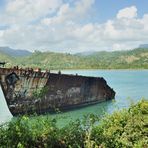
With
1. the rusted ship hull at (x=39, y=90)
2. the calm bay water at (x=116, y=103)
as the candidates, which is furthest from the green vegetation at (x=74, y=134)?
the rusted ship hull at (x=39, y=90)

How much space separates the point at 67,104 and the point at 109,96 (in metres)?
11.0

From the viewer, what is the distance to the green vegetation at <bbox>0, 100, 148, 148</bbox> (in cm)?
761

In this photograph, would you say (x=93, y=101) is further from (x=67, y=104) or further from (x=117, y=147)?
(x=117, y=147)

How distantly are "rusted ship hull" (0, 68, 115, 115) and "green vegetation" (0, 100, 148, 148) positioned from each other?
53.9 feet

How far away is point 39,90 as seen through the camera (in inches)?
1177

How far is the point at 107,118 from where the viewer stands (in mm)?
10703

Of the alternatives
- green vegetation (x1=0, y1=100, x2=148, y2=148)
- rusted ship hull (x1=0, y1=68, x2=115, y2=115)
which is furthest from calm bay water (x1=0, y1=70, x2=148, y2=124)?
rusted ship hull (x1=0, y1=68, x2=115, y2=115)

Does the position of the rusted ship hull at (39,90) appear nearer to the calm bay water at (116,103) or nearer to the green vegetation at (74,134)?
the calm bay water at (116,103)

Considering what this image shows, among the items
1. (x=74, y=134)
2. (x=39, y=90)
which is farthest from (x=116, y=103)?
(x=74, y=134)

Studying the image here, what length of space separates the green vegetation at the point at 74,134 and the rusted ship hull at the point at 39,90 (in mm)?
16440

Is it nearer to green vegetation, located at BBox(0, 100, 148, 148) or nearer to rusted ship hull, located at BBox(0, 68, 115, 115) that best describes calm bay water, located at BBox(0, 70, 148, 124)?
green vegetation, located at BBox(0, 100, 148, 148)

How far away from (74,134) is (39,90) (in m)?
21.8

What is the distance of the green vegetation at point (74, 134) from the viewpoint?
7605 millimetres

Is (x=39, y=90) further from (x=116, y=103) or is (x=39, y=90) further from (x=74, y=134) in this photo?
(x=74, y=134)
